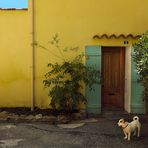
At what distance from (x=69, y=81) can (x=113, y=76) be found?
1.62m

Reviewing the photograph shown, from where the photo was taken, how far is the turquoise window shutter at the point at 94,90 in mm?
12500

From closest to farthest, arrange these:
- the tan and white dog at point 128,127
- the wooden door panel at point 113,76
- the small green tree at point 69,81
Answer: the tan and white dog at point 128,127 → the small green tree at point 69,81 → the wooden door panel at point 113,76


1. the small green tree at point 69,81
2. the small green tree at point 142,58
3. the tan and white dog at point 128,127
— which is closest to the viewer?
the small green tree at point 142,58

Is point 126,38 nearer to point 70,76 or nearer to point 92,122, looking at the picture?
point 70,76

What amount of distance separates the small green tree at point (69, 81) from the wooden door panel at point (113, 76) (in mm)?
589

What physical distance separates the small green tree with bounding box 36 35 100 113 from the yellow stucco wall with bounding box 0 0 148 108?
15.1 inches

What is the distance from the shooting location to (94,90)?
12578 millimetres

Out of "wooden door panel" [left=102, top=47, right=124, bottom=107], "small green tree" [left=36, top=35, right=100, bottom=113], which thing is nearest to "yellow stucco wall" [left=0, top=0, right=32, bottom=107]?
"small green tree" [left=36, top=35, right=100, bottom=113]

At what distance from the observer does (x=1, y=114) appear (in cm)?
1188

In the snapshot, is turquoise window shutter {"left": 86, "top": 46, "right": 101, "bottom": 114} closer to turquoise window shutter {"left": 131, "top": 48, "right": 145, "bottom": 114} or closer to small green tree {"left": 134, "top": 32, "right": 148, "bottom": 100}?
turquoise window shutter {"left": 131, "top": 48, "right": 145, "bottom": 114}

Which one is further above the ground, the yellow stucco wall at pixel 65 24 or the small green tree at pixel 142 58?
the yellow stucco wall at pixel 65 24

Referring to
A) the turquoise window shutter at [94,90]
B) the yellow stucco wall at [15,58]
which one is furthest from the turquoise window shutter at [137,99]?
the yellow stucco wall at [15,58]

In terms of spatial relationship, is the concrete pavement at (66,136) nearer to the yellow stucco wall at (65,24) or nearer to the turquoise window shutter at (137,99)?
the turquoise window shutter at (137,99)

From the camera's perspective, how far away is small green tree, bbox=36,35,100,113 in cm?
1192
